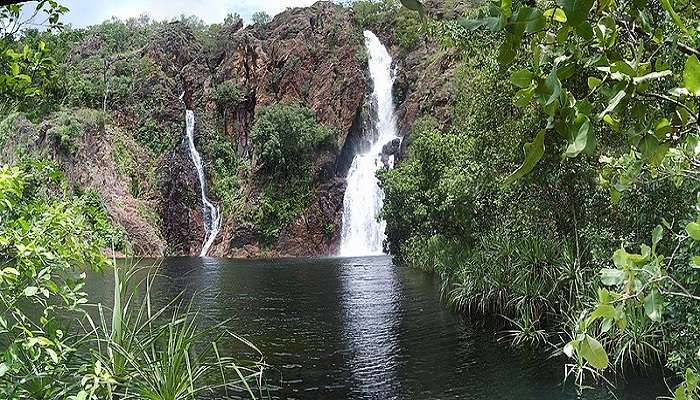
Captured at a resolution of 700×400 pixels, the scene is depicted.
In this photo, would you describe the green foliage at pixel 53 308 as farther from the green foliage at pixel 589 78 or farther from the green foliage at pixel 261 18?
the green foliage at pixel 261 18

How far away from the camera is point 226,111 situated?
144 ft

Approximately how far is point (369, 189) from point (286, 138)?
6965mm

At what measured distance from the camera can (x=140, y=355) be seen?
5.25 metres

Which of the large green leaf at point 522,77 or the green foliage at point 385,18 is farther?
the green foliage at point 385,18

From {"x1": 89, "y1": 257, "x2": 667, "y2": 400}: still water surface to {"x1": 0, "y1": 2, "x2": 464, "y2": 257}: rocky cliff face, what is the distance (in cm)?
1811

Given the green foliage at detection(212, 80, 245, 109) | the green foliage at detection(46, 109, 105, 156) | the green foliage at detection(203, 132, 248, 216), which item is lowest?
the green foliage at detection(203, 132, 248, 216)

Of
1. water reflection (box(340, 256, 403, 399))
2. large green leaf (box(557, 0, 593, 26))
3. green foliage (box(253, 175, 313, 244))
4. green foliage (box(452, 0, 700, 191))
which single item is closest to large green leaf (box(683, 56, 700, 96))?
green foliage (box(452, 0, 700, 191))

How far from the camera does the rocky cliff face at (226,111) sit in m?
38.2

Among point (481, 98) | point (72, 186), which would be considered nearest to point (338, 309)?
point (481, 98)

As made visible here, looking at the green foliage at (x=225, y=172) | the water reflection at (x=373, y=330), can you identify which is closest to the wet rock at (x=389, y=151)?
the green foliage at (x=225, y=172)

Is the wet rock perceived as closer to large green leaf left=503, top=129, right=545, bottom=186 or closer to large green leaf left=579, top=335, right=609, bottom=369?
large green leaf left=579, top=335, right=609, bottom=369

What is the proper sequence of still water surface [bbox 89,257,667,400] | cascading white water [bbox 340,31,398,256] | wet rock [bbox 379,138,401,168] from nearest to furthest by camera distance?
still water surface [bbox 89,257,667,400]
cascading white water [bbox 340,31,398,256]
wet rock [bbox 379,138,401,168]

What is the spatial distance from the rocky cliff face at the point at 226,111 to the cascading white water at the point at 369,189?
89cm

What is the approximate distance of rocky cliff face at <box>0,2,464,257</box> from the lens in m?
38.2
